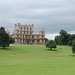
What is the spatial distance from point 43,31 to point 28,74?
413 feet

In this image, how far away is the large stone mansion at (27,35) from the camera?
14123cm

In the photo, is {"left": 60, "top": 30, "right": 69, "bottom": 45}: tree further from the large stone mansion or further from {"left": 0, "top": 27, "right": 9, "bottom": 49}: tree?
{"left": 0, "top": 27, "right": 9, "bottom": 49}: tree

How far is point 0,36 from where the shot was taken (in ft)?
247

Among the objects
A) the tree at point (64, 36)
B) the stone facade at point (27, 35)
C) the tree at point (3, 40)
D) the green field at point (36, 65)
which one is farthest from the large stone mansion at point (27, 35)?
the green field at point (36, 65)

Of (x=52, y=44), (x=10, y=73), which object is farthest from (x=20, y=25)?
(x=10, y=73)

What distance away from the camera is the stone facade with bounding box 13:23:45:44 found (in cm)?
14118

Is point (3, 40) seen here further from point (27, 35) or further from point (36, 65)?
point (27, 35)

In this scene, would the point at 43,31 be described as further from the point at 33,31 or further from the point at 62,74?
the point at 62,74

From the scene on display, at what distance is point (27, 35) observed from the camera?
146750 mm

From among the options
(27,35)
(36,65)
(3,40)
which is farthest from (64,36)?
(36,65)

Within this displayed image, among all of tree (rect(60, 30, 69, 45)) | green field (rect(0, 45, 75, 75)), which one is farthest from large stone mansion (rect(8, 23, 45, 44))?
green field (rect(0, 45, 75, 75))

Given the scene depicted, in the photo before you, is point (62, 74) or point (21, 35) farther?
point (21, 35)

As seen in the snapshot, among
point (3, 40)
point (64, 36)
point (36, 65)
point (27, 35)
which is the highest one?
point (27, 35)

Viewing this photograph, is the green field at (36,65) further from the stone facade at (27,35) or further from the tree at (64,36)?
the stone facade at (27,35)
